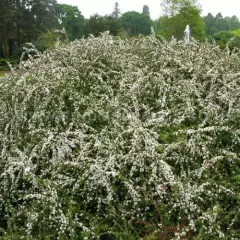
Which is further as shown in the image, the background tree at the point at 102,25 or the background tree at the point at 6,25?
the background tree at the point at 6,25

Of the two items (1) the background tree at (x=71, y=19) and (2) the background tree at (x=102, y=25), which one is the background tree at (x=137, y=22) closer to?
(1) the background tree at (x=71, y=19)

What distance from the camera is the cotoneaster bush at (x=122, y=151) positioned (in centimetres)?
269

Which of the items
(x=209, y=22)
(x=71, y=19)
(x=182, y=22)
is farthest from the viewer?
(x=209, y=22)

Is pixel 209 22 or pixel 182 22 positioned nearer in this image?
pixel 182 22

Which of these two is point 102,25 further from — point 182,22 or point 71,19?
point 71,19

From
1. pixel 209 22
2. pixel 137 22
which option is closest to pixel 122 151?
pixel 137 22

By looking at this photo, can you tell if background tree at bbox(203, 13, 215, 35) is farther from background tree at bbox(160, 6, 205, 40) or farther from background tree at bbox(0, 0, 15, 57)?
background tree at bbox(0, 0, 15, 57)

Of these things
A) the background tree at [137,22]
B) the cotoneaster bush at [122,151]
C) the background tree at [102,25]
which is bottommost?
the cotoneaster bush at [122,151]

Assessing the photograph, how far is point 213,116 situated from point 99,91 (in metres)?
1.20

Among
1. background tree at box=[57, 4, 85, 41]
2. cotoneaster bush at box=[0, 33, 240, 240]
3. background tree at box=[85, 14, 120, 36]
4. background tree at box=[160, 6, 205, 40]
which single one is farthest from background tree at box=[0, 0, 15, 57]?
cotoneaster bush at box=[0, 33, 240, 240]

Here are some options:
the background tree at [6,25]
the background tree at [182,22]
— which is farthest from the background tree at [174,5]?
the background tree at [6,25]

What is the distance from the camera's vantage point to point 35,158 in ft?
10.9

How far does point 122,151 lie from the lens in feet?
10.3

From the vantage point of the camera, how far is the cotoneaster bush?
269 cm
